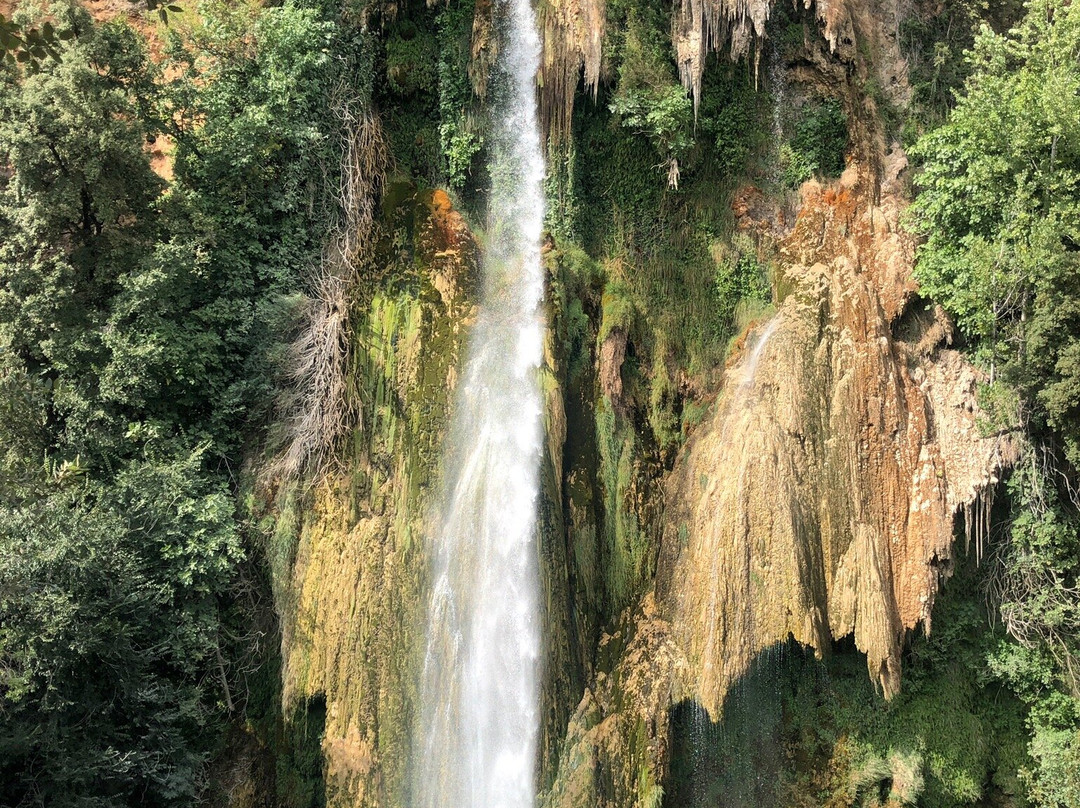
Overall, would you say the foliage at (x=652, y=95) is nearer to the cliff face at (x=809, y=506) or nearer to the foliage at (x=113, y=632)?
the cliff face at (x=809, y=506)

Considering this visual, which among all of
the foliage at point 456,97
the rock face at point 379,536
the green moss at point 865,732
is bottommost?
the green moss at point 865,732

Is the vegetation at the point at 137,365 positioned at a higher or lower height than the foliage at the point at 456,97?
lower

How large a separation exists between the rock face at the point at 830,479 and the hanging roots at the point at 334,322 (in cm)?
515

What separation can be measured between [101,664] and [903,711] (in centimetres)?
1092

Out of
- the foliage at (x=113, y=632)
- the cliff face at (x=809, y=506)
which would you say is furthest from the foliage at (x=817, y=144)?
the foliage at (x=113, y=632)

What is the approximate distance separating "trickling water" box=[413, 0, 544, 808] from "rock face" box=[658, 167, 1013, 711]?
7.10ft


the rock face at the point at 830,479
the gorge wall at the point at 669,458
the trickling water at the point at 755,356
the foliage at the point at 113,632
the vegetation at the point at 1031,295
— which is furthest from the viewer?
the trickling water at the point at 755,356

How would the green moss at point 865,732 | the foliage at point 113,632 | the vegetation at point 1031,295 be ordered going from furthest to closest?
the green moss at point 865,732, the vegetation at point 1031,295, the foliage at point 113,632

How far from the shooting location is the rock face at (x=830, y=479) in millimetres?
11695

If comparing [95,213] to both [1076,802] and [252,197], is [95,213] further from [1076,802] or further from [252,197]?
[1076,802]

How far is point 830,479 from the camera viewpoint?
12.1 metres

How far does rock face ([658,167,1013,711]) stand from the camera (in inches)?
460

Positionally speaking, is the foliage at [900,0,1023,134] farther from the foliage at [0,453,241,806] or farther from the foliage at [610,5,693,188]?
the foliage at [0,453,241,806]

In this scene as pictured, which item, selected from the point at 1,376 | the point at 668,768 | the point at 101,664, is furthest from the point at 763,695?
the point at 1,376
